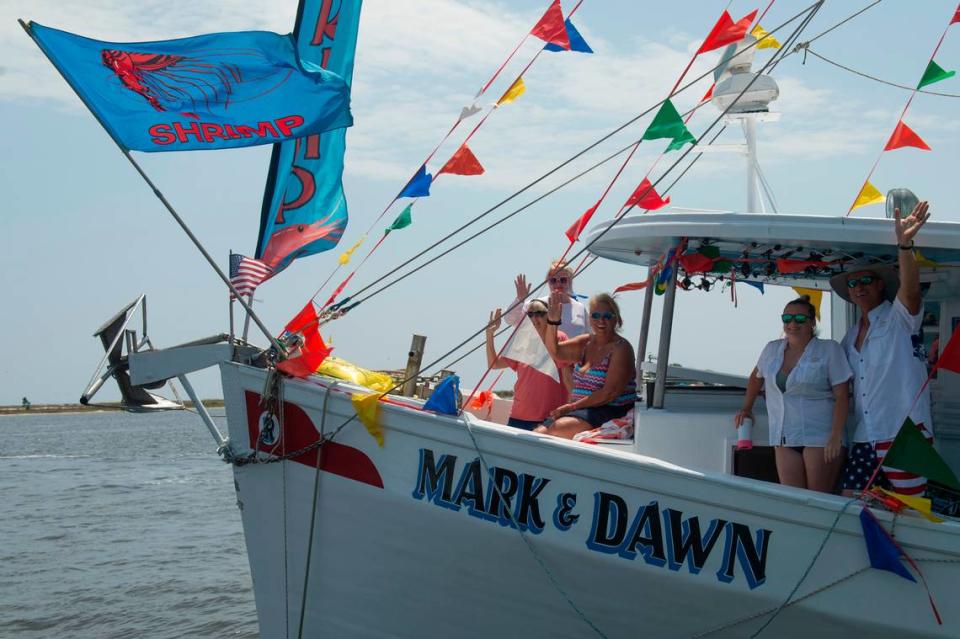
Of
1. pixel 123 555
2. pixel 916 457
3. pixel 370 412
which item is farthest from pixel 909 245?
pixel 123 555

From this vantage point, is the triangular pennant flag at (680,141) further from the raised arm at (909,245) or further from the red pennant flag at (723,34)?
the raised arm at (909,245)

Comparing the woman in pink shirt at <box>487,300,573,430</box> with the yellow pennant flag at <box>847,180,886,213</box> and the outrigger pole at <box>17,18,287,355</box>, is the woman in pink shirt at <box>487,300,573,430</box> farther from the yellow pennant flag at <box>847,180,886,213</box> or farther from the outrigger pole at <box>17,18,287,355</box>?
the yellow pennant flag at <box>847,180,886,213</box>

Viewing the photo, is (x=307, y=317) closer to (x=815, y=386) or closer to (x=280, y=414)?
(x=280, y=414)

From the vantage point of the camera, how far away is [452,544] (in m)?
5.48

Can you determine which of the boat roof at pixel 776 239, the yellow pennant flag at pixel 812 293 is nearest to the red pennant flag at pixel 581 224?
the boat roof at pixel 776 239

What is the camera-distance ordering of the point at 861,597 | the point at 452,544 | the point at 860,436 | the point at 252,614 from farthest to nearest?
the point at 252,614 → the point at 452,544 → the point at 860,436 → the point at 861,597

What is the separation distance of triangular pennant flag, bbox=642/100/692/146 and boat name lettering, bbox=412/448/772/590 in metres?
2.18

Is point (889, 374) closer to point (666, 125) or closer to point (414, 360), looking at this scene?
point (666, 125)

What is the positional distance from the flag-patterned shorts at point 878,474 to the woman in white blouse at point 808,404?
0.07 m

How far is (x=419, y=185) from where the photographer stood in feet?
23.0

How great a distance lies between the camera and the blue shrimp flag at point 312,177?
695cm

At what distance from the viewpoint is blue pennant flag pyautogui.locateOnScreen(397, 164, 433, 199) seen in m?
6.99

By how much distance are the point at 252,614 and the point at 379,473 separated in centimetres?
497

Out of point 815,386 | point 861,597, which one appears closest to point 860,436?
point 815,386
